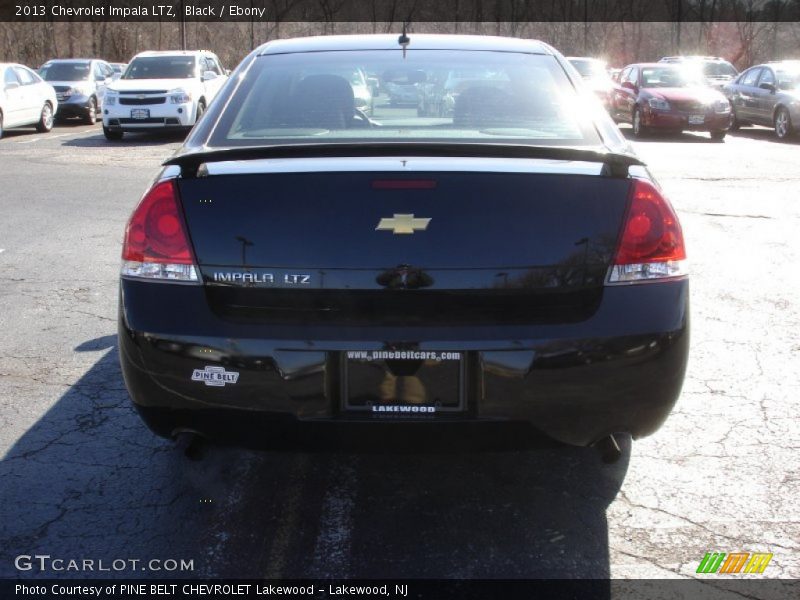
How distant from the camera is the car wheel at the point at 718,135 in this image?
19375mm

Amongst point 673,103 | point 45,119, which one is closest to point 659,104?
point 673,103

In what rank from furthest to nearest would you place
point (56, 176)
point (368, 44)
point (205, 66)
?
point (205, 66)
point (56, 176)
point (368, 44)

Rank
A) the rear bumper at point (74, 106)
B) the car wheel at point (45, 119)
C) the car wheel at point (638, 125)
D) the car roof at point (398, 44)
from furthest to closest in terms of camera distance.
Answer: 1. the rear bumper at point (74, 106)
2. the car wheel at point (45, 119)
3. the car wheel at point (638, 125)
4. the car roof at point (398, 44)

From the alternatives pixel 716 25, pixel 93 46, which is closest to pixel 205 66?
pixel 93 46

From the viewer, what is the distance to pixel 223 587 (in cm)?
288

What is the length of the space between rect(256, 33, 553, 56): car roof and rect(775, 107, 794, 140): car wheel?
16329 millimetres

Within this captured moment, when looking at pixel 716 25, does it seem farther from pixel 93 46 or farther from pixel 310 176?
pixel 310 176

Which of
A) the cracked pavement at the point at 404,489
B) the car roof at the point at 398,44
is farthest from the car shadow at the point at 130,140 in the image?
the car roof at the point at 398,44

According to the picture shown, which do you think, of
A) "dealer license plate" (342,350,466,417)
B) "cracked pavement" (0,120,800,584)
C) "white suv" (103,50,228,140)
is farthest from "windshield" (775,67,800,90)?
"dealer license plate" (342,350,466,417)

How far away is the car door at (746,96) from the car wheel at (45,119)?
1519 centimetres

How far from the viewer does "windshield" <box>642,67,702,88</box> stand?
20.7m

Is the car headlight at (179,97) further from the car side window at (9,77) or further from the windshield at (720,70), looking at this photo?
the windshield at (720,70)

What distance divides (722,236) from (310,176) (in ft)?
21.5

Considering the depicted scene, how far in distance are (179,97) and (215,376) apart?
1629 centimetres
